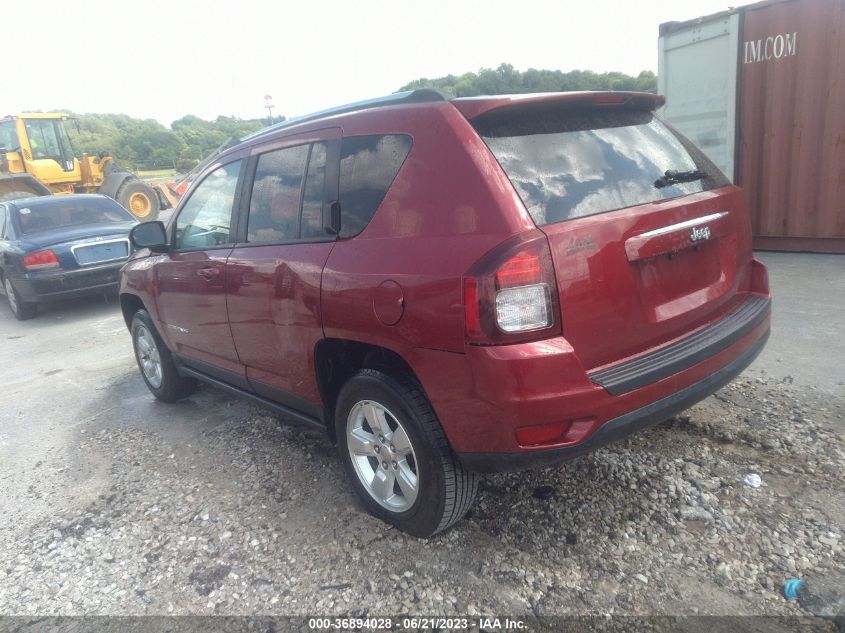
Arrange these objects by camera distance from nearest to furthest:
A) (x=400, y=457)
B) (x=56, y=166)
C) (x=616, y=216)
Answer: (x=616, y=216)
(x=400, y=457)
(x=56, y=166)

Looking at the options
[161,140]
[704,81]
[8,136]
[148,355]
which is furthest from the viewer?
[161,140]

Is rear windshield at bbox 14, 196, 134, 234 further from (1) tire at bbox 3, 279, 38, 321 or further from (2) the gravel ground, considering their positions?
(2) the gravel ground

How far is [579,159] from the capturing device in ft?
8.52

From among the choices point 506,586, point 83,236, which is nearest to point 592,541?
point 506,586

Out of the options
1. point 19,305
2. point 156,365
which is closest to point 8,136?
point 19,305

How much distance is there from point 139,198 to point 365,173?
55.3 ft

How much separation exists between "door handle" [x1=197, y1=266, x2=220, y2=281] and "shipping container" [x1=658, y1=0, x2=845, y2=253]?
20.6 ft

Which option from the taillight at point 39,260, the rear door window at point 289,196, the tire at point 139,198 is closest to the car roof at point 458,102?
the rear door window at point 289,196

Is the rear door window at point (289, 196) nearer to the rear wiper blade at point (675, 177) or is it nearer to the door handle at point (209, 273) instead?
the door handle at point (209, 273)

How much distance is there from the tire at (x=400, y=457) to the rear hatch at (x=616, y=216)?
27.5 inches

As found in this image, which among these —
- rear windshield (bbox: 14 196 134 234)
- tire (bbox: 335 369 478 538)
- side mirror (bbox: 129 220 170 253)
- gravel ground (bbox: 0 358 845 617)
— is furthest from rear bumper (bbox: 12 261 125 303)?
tire (bbox: 335 369 478 538)

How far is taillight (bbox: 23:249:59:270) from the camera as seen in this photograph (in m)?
8.21

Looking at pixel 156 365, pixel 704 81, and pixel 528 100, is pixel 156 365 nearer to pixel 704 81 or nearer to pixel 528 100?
pixel 528 100

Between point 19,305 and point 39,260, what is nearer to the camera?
point 39,260
